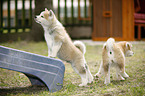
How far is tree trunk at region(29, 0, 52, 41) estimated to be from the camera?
10.1 metres

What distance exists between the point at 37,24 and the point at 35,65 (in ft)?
23.5

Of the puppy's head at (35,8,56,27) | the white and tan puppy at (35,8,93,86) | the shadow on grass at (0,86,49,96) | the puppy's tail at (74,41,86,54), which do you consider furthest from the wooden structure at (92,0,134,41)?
the shadow on grass at (0,86,49,96)

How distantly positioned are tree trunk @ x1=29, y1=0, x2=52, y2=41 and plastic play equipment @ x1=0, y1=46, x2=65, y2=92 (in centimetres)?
706

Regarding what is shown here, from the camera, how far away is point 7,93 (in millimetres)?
3299

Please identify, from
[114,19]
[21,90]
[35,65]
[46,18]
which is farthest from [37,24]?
[35,65]

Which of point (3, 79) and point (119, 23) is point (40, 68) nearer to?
point (3, 79)

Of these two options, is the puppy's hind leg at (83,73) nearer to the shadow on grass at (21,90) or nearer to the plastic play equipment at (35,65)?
the plastic play equipment at (35,65)

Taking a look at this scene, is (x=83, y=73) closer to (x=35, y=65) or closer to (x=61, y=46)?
(x=61, y=46)

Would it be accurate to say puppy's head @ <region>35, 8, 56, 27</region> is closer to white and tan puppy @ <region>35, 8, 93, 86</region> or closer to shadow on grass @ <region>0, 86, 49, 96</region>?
white and tan puppy @ <region>35, 8, 93, 86</region>

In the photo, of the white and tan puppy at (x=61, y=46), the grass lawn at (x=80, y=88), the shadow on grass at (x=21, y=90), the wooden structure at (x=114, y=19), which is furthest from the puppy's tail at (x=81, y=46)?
the wooden structure at (x=114, y=19)

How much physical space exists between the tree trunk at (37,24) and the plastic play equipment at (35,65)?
7064 mm

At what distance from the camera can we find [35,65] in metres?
3.19

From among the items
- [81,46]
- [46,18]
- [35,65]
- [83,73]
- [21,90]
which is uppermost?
[46,18]

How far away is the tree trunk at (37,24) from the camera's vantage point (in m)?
10.1
